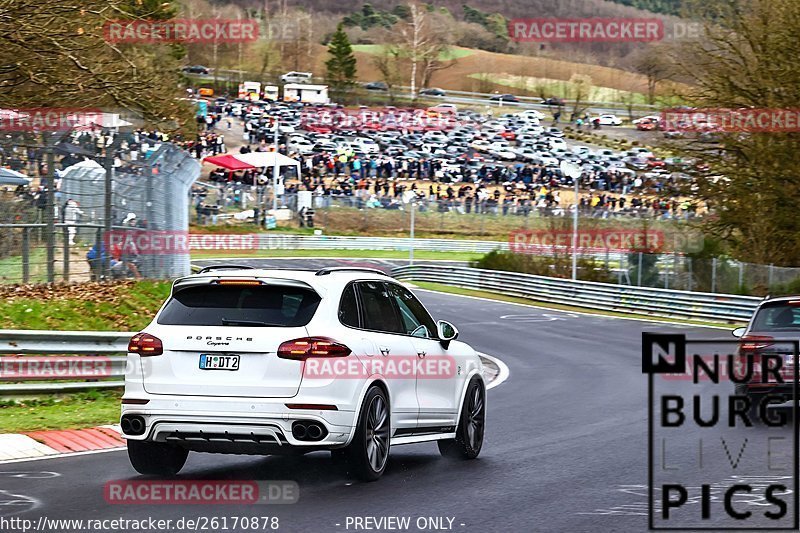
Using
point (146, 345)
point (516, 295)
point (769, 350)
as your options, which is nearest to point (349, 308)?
point (146, 345)

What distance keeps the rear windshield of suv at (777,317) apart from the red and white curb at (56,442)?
8.05 m

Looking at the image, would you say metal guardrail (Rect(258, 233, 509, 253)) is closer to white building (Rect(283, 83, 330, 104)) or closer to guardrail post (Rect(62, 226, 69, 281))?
guardrail post (Rect(62, 226, 69, 281))

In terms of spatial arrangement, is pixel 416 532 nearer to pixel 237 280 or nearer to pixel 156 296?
pixel 237 280

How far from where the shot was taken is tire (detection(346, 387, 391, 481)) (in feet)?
30.0

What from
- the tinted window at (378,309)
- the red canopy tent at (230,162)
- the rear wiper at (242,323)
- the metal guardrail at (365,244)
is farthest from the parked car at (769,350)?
the red canopy tent at (230,162)

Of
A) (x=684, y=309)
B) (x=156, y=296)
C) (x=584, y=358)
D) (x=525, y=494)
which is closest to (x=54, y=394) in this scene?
(x=156, y=296)

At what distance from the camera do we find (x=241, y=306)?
9.22m

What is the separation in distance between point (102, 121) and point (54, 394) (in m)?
8.86

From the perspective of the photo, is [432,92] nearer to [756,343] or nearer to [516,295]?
[516,295]

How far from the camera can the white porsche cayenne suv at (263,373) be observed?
8.84 m

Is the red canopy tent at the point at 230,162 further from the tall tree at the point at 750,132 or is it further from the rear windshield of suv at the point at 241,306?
the rear windshield of suv at the point at 241,306

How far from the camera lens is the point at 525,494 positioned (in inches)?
362

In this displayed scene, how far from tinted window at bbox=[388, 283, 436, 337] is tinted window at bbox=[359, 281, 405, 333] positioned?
14 centimetres

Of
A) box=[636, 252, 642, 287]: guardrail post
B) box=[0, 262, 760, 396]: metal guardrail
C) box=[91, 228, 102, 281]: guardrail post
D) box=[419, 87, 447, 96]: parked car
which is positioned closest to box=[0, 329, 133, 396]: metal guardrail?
box=[0, 262, 760, 396]: metal guardrail
